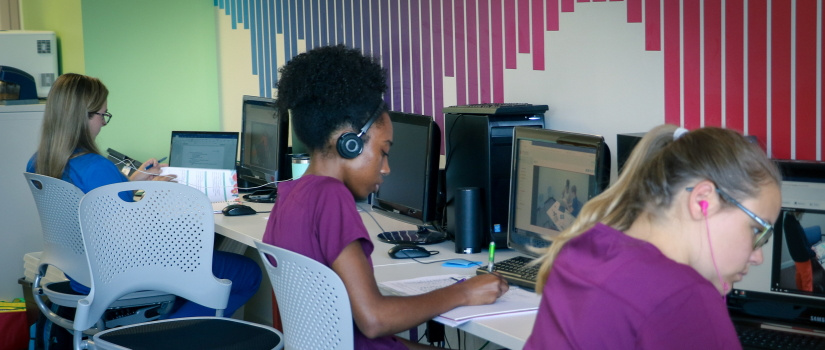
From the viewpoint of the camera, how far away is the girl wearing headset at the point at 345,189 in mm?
1870

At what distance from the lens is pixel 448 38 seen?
337 cm

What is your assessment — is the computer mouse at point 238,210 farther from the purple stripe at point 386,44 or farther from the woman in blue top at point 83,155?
the purple stripe at point 386,44

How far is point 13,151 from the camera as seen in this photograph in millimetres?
4785

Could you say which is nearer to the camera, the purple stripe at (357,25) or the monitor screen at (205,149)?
the purple stripe at (357,25)

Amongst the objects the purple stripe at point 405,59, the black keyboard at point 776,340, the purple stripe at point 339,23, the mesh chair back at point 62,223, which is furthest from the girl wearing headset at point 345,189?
the purple stripe at point 339,23

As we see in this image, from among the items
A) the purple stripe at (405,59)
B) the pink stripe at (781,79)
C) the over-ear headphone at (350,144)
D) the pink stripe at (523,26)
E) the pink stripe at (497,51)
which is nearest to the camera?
the over-ear headphone at (350,144)

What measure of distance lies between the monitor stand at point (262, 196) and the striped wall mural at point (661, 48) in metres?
0.70

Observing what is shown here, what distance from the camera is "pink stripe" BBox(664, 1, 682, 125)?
241 cm

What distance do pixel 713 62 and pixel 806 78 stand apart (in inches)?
10.9

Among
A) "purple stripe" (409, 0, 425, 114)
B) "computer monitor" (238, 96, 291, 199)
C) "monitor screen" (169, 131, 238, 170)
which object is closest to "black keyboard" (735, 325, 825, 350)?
"purple stripe" (409, 0, 425, 114)

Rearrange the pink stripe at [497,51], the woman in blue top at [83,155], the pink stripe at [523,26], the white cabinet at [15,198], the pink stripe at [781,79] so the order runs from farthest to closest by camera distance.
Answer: the white cabinet at [15,198] → the woman in blue top at [83,155] → the pink stripe at [497,51] → the pink stripe at [523,26] → the pink stripe at [781,79]

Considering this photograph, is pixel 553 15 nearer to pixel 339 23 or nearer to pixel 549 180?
pixel 549 180

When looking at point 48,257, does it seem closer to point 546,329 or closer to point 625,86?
point 625,86

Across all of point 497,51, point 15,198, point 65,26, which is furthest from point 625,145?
point 65,26
